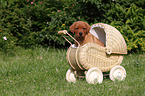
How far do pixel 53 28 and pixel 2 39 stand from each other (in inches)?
71.3

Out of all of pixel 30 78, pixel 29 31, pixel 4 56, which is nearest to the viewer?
pixel 30 78

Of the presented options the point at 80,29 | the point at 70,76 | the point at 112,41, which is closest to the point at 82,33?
the point at 80,29

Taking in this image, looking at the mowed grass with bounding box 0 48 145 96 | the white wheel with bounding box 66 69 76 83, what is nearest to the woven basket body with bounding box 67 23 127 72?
the white wheel with bounding box 66 69 76 83

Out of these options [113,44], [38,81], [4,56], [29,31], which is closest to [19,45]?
[29,31]

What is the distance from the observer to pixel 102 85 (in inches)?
161

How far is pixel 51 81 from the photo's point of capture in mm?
4520

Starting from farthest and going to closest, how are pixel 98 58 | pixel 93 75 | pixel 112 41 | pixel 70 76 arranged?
Result: 1. pixel 70 76
2. pixel 112 41
3. pixel 98 58
4. pixel 93 75

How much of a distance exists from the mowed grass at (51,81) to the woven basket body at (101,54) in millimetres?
380

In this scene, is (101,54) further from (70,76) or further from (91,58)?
Result: (70,76)

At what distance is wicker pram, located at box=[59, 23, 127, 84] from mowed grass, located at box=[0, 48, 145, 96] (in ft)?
0.61

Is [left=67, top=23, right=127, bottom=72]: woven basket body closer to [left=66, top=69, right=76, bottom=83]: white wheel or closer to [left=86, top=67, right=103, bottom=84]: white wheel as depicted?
[left=86, top=67, right=103, bottom=84]: white wheel

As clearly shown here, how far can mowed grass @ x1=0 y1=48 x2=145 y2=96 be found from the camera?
12.4 ft

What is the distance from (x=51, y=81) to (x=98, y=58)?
1.15 meters

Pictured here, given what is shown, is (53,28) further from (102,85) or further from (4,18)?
(102,85)
